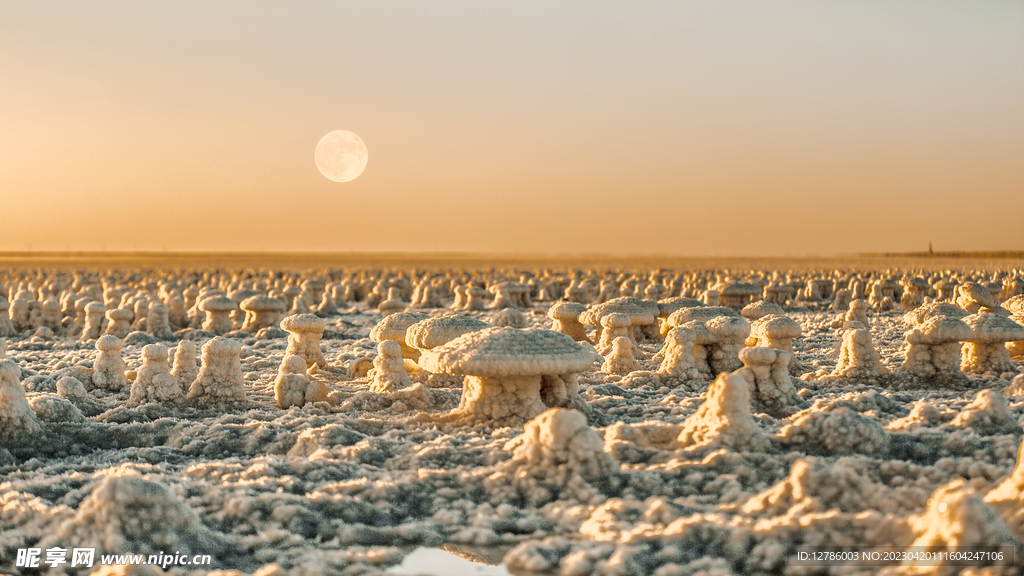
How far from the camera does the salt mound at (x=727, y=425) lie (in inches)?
245

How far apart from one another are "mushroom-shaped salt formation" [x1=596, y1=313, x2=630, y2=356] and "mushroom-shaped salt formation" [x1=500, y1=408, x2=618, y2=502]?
6.63 metres

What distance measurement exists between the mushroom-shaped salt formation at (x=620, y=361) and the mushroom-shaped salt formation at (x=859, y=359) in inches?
106

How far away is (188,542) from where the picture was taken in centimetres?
476

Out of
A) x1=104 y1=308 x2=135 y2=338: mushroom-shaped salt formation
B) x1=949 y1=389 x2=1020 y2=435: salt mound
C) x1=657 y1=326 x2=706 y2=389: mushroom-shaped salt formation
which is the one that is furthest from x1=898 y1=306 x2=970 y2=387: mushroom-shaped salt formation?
x1=104 y1=308 x2=135 y2=338: mushroom-shaped salt formation

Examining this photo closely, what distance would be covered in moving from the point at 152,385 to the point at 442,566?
18.9 feet

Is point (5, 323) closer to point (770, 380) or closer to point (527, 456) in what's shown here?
point (527, 456)

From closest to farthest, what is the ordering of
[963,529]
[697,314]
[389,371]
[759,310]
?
1. [963,529]
2. [389,371]
3. [697,314]
4. [759,310]

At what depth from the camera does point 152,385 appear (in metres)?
9.08

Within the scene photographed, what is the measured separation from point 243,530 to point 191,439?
261 cm

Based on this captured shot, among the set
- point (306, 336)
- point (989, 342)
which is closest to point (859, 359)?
point (989, 342)

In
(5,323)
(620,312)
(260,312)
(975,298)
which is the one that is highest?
(975,298)

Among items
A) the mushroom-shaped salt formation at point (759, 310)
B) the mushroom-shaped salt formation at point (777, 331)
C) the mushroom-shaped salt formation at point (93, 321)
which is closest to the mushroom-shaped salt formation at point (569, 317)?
the mushroom-shaped salt formation at point (759, 310)

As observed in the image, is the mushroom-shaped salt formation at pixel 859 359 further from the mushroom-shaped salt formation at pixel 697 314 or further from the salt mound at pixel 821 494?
the salt mound at pixel 821 494

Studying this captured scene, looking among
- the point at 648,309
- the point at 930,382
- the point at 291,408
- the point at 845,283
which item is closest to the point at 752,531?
the point at 291,408
